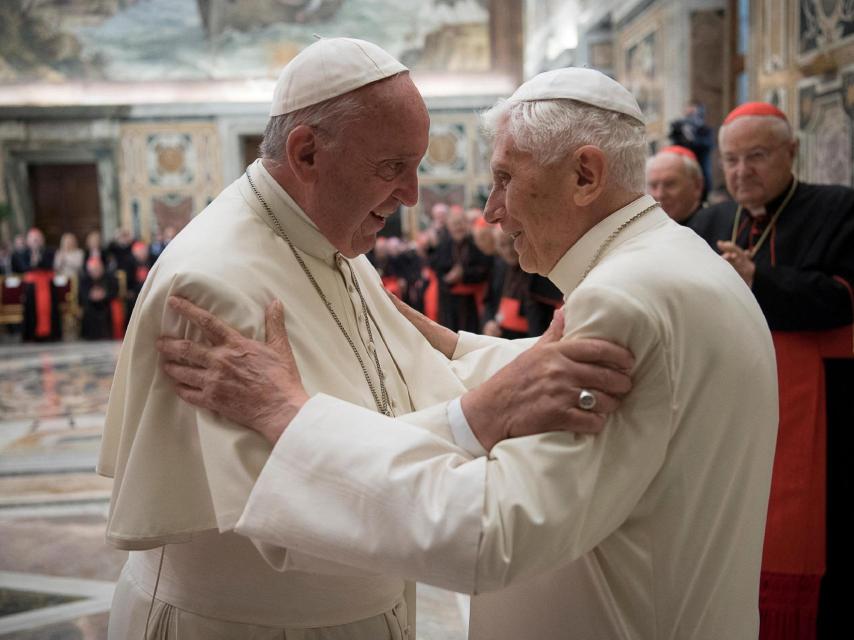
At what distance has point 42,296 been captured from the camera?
1504 centimetres

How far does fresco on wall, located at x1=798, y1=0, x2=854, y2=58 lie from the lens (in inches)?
218

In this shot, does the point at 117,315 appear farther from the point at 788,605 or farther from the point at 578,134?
the point at 578,134

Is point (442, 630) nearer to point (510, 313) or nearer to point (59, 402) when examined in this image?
point (510, 313)

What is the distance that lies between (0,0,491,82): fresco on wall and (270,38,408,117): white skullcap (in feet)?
62.7

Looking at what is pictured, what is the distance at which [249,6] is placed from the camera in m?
20.3

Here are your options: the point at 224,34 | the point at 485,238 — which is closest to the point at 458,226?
the point at 485,238

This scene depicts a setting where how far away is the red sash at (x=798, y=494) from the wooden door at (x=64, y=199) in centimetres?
1999

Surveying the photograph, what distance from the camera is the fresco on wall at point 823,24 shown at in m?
5.53

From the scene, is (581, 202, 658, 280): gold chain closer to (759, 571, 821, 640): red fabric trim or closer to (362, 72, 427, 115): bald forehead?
(362, 72, 427, 115): bald forehead

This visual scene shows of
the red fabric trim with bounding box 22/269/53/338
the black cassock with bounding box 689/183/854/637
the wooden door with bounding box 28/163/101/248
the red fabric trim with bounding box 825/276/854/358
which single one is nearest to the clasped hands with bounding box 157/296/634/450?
the black cassock with bounding box 689/183/854/637

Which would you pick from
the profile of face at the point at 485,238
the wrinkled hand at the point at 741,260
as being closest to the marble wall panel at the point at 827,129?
the profile of face at the point at 485,238

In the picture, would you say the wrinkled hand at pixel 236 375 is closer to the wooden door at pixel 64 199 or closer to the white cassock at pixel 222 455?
the white cassock at pixel 222 455

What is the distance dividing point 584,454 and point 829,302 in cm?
239

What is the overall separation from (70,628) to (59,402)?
18.0 ft
